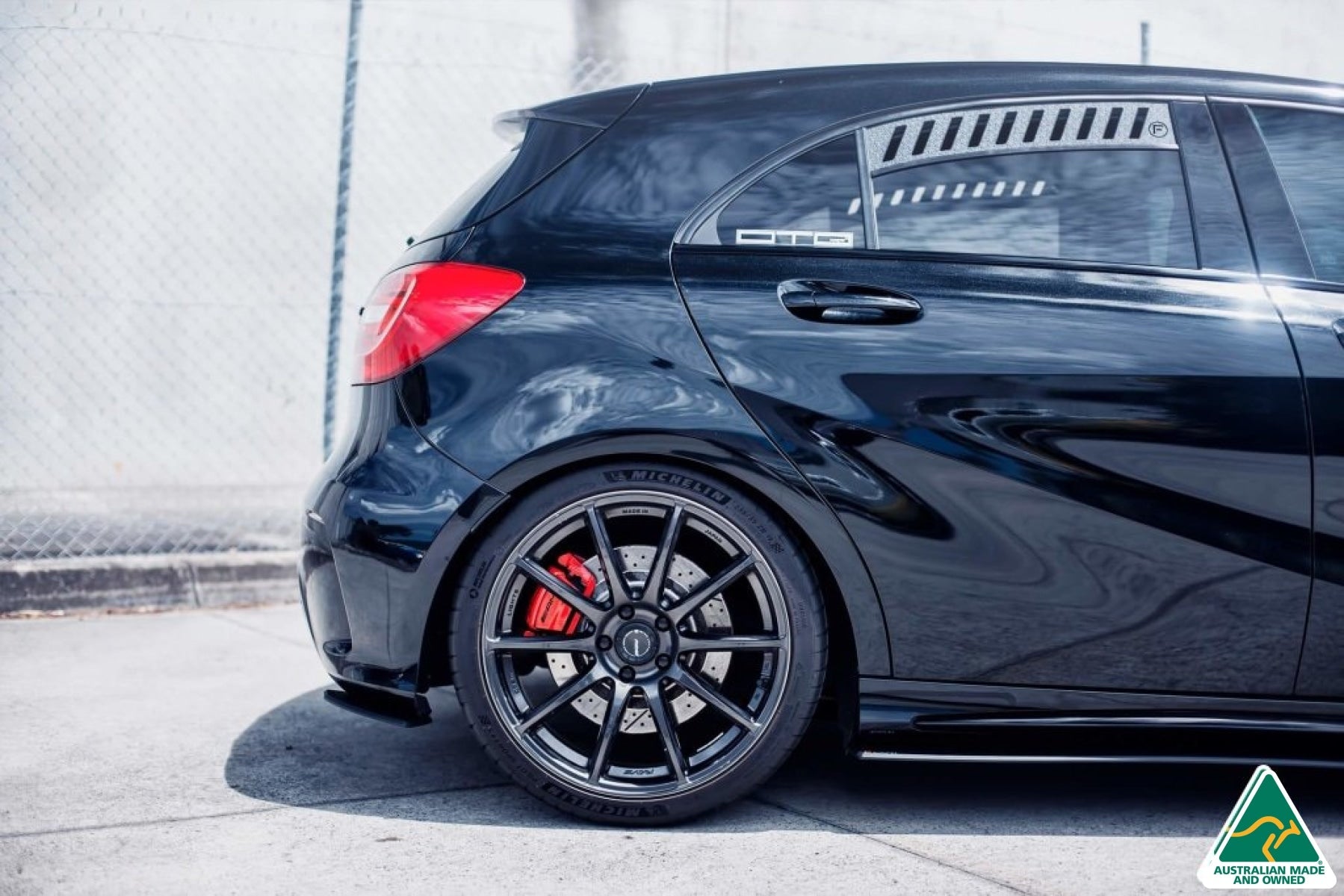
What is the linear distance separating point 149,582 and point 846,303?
12.2 feet

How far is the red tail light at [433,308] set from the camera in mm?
3086

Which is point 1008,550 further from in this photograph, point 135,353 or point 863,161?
point 135,353

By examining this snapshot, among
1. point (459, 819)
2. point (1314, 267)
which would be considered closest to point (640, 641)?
point (459, 819)

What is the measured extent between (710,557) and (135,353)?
467 cm

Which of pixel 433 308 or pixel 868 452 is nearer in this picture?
pixel 868 452

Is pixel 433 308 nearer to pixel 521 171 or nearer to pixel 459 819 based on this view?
pixel 521 171

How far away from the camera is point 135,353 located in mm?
6918

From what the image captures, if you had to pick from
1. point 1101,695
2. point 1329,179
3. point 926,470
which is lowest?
point 1101,695

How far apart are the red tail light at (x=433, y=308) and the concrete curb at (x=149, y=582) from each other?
2.68 metres

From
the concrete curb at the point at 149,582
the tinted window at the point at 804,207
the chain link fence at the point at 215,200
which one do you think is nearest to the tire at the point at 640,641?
the tinted window at the point at 804,207

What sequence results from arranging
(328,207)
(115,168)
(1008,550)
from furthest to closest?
(328,207) < (115,168) < (1008,550)

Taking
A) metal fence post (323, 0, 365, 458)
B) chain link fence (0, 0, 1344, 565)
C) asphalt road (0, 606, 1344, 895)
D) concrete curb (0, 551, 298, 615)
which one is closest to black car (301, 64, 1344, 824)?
asphalt road (0, 606, 1344, 895)

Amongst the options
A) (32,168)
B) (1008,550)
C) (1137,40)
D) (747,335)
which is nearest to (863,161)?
(747,335)

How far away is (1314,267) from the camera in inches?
123
